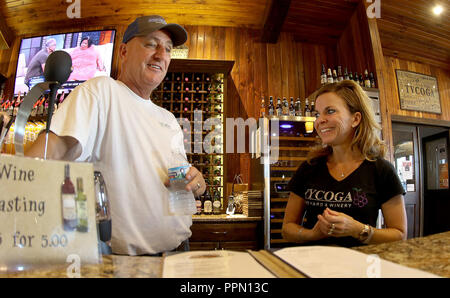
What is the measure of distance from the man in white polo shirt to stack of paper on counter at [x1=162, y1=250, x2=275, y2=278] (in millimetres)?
448

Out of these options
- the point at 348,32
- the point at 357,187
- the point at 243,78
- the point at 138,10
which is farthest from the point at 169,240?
the point at 348,32

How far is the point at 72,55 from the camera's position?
4281 millimetres

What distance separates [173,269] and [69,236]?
0.22 m

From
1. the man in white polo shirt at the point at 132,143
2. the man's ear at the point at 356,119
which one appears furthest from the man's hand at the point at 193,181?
the man's ear at the point at 356,119

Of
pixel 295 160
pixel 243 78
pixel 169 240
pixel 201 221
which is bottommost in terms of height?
pixel 201 221

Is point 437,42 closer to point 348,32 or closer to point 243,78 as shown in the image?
point 348,32

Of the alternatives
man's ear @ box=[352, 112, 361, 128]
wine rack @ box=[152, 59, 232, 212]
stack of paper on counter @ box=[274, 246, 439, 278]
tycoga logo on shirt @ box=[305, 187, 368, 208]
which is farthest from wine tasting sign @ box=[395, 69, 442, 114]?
stack of paper on counter @ box=[274, 246, 439, 278]

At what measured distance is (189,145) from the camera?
3986 mm

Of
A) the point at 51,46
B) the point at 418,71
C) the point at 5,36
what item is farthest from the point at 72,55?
the point at 418,71

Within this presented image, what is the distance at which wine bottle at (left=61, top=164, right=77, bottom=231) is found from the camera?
0.56 metres

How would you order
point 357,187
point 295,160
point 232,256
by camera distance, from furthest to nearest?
1. point 295,160
2. point 357,187
3. point 232,256

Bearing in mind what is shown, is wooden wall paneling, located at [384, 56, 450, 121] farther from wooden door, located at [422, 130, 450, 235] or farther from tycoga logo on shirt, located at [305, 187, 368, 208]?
tycoga logo on shirt, located at [305, 187, 368, 208]

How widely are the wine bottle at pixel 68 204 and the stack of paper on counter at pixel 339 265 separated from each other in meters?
0.45

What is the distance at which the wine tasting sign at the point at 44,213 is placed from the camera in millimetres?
535
